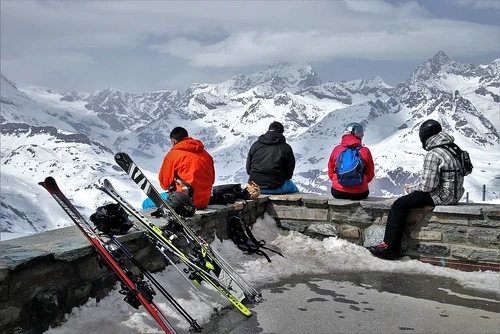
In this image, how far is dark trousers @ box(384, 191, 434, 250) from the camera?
679 centimetres

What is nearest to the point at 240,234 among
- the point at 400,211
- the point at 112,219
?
the point at 400,211

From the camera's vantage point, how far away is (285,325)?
4516 millimetres

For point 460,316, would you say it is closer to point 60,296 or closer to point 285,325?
point 285,325

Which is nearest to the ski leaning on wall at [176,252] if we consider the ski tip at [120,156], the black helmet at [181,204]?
the ski tip at [120,156]

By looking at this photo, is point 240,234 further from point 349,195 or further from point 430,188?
point 430,188

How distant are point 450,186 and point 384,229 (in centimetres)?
112

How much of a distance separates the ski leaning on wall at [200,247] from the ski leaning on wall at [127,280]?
0.99 metres

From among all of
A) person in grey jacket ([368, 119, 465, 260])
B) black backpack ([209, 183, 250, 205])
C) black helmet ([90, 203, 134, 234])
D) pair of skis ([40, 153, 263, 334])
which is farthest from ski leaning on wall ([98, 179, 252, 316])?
person in grey jacket ([368, 119, 465, 260])

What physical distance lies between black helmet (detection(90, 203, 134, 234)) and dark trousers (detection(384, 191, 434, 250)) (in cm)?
369

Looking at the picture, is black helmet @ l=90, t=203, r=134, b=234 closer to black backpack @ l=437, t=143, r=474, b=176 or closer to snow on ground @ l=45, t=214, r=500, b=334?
snow on ground @ l=45, t=214, r=500, b=334

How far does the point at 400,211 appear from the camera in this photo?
6.81 m

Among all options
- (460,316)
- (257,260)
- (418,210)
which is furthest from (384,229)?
(460,316)

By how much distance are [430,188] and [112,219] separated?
4.28 meters

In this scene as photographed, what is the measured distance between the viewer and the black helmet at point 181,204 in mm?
5941
